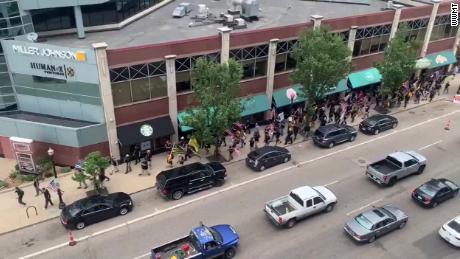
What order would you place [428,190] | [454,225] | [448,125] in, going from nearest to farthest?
[454,225]
[428,190]
[448,125]

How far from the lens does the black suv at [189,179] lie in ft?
84.7

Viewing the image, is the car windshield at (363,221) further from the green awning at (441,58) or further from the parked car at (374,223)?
the green awning at (441,58)

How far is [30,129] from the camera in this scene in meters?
28.8

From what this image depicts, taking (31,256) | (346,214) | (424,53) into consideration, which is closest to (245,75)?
(346,214)

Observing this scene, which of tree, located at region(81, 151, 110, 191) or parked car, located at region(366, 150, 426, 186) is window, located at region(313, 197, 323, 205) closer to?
parked car, located at region(366, 150, 426, 186)

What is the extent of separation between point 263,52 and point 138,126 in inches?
463

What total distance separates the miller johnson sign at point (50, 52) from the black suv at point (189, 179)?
933 cm

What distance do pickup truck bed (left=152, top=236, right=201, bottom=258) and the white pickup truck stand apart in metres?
5.23

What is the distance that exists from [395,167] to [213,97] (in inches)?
516

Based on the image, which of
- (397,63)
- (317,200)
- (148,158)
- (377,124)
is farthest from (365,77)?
(148,158)

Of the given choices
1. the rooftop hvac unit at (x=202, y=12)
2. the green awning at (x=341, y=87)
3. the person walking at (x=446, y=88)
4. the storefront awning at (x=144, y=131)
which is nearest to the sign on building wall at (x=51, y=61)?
the storefront awning at (x=144, y=131)

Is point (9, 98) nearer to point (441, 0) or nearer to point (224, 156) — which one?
point (224, 156)

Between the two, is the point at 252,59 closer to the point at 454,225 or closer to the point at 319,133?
the point at 319,133

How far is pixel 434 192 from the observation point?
2552 centimetres
